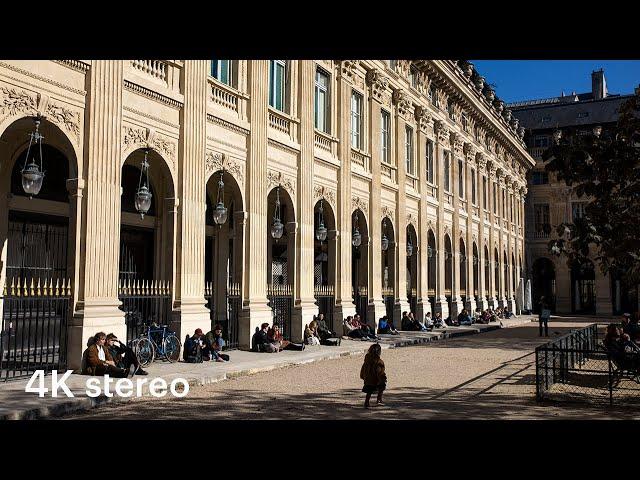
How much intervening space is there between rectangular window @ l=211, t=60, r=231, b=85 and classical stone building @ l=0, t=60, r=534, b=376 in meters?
0.06

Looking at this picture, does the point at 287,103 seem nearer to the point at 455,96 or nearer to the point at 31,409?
the point at 31,409

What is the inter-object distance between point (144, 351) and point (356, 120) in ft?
49.0

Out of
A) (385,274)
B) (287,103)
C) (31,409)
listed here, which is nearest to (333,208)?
(287,103)

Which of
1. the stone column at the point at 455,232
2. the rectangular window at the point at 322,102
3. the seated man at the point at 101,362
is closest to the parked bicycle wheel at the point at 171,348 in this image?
the seated man at the point at 101,362

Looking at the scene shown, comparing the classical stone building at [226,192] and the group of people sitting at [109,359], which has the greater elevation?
the classical stone building at [226,192]

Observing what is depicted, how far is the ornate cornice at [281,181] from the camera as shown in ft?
64.9

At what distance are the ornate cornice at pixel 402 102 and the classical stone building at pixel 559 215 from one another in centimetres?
2321

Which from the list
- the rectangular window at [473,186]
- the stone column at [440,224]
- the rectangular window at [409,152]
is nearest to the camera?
the rectangular window at [409,152]

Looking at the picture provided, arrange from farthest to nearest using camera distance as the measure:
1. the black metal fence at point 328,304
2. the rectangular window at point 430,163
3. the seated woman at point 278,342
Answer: the rectangular window at point 430,163 < the black metal fence at point 328,304 < the seated woman at point 278,342

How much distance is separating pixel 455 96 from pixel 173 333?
26.4 metres

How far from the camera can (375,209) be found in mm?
26500

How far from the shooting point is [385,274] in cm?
3161

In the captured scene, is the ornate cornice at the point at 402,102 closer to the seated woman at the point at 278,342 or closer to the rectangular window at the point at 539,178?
the seated woman at the point at 278,342

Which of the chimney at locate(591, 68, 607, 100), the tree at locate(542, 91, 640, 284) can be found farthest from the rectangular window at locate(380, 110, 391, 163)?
the chimney at locate(591, 68, 607, 100)
